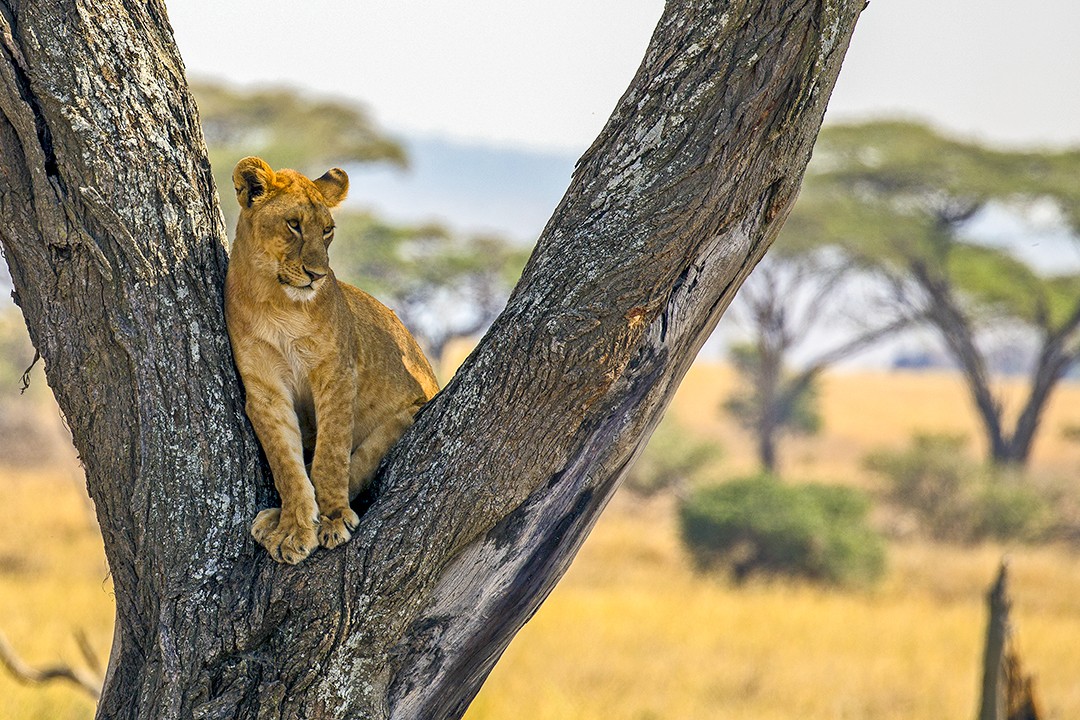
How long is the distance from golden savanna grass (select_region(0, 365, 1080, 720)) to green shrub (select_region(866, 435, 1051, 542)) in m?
0.54

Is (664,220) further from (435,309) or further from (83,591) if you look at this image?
(435,309)

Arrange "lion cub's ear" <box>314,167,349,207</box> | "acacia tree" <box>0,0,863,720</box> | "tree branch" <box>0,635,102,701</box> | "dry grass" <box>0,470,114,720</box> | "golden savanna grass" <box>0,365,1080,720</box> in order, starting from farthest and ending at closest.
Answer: "golden savanna grass" <box>0,365,1080,720</box>, "dry grass" <box>0,470,114,720</box>, "tree branch" <box>0,635,102,701</box>, "lion cub's ear" <box>314,167,349,207</box>, "acacia tree" <box>0,0,863,720</box>

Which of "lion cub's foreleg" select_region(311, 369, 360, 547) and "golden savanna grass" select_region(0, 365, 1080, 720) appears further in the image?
"golden savanna grass" select_region(0, 365, 1080, 720)

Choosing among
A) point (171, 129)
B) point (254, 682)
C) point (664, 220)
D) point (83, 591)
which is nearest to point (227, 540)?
point (254, 682)

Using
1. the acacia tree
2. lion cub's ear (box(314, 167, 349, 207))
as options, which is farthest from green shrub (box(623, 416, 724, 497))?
the acacia tree

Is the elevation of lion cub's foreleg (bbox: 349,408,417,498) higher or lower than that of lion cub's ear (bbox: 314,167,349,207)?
lower

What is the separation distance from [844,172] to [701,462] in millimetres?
6199

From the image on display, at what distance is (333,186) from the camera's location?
12.0 feet

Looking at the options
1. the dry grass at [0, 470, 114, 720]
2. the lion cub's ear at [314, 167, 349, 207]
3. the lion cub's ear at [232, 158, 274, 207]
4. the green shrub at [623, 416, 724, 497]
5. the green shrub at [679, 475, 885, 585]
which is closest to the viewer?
the lion cub's ear at [232, 158, 274, 207]

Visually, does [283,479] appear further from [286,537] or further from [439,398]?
[439,398]

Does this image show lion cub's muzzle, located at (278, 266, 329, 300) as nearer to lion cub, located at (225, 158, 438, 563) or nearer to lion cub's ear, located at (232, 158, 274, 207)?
lion cub, located at (225, 158, 438, 563)

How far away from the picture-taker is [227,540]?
3127 mm

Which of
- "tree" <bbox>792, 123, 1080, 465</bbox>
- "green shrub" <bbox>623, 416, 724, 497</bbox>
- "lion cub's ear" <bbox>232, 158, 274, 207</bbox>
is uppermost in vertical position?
"tree" <bbox>792, 123, 1080, 465</bbox>

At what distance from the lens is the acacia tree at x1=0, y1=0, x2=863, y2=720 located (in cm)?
296
